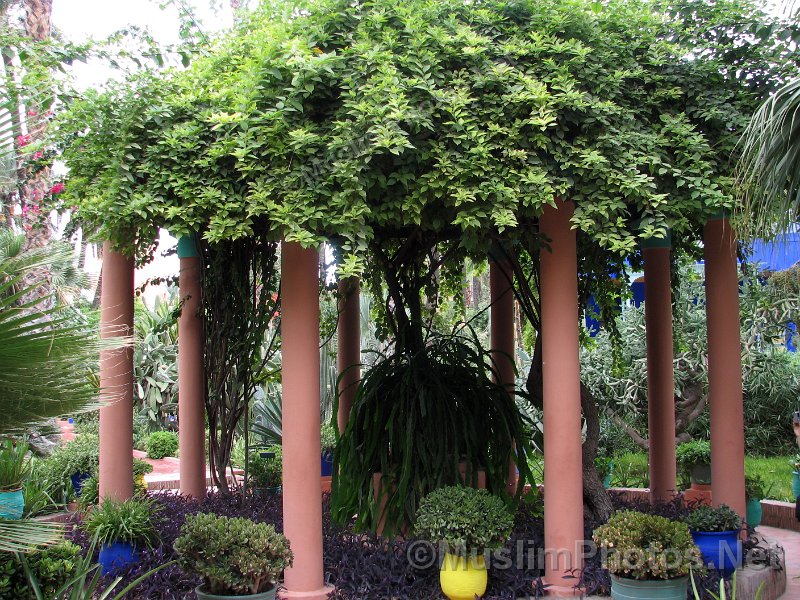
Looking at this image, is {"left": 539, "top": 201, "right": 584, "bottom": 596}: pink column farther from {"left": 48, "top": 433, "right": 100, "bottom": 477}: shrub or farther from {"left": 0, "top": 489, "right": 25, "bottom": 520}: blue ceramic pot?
{"left": 48, "top": 433, "right": 100, "bottom": 477}: shrub

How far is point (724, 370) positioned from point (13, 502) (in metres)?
5.05

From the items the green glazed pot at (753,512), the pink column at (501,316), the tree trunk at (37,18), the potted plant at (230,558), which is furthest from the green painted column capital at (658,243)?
the tree trunk at (37,18)

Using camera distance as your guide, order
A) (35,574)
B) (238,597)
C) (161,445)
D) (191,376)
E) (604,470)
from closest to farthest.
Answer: (35,574) → (238,597) → (191,376) → (604,470) → (161,445)

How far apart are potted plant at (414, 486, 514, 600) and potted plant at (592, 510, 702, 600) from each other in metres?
0.56

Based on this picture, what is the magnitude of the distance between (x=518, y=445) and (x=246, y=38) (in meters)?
3.28

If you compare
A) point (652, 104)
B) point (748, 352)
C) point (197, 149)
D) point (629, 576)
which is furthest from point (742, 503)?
point (748, 352)

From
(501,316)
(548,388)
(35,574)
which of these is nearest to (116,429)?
(35,574)

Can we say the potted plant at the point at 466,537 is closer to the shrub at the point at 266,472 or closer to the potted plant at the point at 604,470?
the shrub at the point at 266,472

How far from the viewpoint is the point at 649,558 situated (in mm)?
4020

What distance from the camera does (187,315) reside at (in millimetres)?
6555

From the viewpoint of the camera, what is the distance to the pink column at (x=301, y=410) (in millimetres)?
4512

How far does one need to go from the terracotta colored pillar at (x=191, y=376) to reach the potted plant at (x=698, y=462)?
432cm

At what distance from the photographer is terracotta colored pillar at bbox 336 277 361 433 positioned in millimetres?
6828

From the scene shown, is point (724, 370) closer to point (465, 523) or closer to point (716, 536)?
point (716, 536)
